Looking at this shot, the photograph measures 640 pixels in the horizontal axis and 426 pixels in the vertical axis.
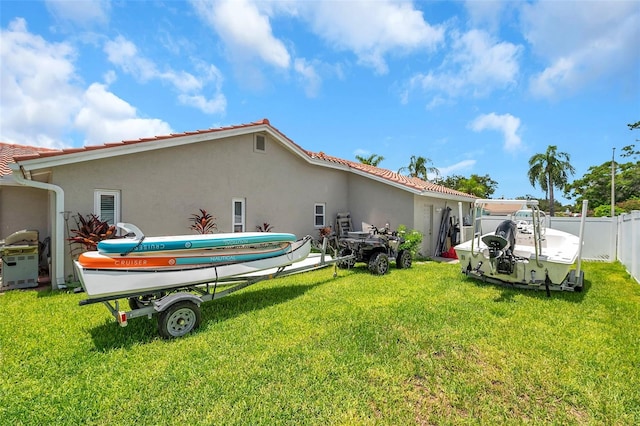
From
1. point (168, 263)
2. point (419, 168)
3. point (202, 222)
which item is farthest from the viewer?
point (419, 168)

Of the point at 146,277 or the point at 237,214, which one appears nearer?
the point at 146,277

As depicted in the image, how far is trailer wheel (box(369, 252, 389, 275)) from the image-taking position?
28.1ft

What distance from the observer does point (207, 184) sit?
31.2 ft

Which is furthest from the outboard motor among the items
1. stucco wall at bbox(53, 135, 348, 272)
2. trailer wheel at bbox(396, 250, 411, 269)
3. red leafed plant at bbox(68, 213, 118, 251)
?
red leafed plant at bbox(68, 213, 118, 251)

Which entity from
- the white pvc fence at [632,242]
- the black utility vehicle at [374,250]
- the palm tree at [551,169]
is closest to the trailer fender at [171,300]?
the black utility vehicle at [374,250]

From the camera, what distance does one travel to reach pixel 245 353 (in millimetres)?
3814

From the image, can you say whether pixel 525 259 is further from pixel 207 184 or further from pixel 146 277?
pixel 207 184

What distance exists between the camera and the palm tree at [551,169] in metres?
30.6

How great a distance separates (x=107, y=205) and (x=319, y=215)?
25.6ft

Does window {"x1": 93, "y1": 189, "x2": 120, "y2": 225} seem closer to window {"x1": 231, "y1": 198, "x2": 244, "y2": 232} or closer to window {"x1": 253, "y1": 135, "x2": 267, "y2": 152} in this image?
window {"x1": 231, "y1": 198, "x2": 244, "y2": 232}

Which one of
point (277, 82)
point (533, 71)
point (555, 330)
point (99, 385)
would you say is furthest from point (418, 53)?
point (99, 385)

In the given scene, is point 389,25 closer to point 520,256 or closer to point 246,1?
point 246,1

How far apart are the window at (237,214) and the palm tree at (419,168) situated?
25.9 m

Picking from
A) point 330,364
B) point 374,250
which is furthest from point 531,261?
point 330,364
